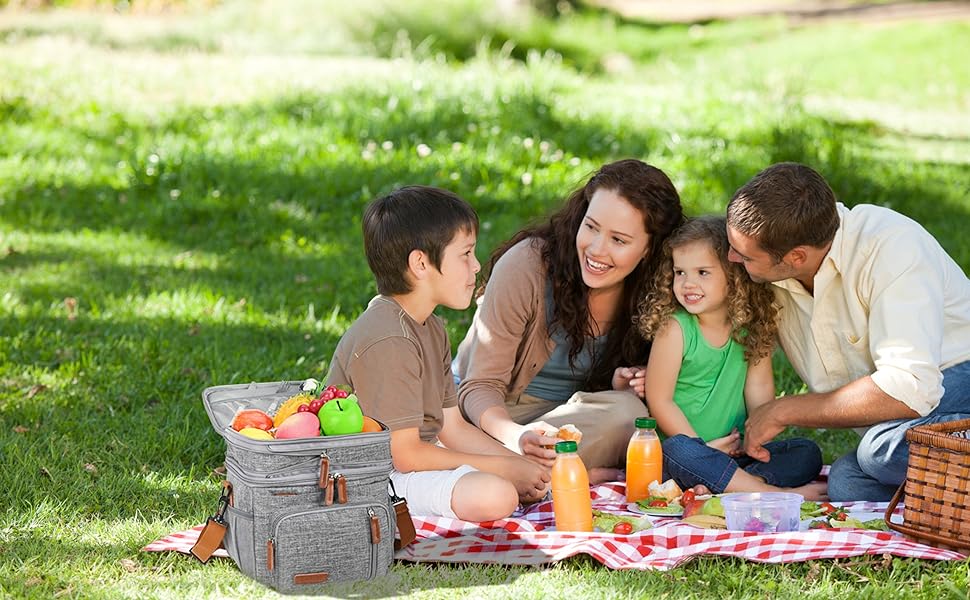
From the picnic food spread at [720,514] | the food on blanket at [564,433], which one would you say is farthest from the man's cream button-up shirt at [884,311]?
the food on blanket at [564,433]

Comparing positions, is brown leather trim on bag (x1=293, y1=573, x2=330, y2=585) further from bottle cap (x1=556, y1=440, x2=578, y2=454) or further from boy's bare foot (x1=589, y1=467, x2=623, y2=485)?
boy's bare foot (x1=589, y1=467, x2=623, y2=485)

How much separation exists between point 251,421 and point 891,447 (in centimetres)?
192

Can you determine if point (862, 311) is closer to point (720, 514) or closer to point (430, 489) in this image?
point (720, 514)

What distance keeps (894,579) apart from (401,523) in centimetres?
129

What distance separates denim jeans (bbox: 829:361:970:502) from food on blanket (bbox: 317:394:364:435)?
166 centimetres

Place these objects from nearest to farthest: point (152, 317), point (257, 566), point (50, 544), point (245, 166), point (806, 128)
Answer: point (257, 566) < point (50, 544) < point (152, 317) < point (245, 166) < point (806, 128)

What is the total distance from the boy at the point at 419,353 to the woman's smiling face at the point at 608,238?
51cm

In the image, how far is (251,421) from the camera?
3135 mm

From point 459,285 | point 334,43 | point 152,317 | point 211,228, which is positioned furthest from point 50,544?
point 334,43

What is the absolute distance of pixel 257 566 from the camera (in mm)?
2998

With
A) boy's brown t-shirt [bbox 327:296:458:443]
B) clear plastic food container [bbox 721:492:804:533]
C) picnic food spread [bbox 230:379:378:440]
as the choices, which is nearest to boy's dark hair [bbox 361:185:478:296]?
boy's brown t-shirt [bbox 327:296:458:443]

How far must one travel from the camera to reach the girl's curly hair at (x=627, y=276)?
3.95m

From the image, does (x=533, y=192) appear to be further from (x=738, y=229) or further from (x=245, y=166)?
(x=738, y=229)

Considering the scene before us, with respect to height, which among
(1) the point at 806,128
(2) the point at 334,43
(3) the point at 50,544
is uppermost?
(2) the point at 334,43
